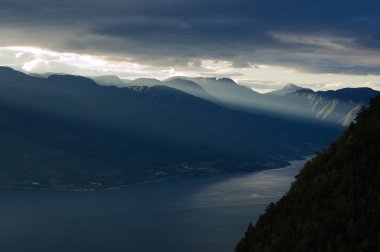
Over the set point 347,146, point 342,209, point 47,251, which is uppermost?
point 347,146

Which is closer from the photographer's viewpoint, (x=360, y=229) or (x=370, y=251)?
(x=370, y=251)

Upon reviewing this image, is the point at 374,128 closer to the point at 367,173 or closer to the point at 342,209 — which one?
the point at 367,173

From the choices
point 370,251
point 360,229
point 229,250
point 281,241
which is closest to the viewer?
point 370,251

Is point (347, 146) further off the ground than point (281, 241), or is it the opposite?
point (347, 146)

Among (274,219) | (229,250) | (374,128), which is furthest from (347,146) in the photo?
(229,250)

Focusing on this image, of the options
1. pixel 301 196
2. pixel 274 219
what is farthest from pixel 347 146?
pixel 274 219

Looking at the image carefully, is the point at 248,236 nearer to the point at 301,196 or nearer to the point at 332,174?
the point at 301,196

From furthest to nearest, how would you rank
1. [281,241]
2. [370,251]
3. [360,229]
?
1. [281,241]
2. [360,229]
3. [370,251]
